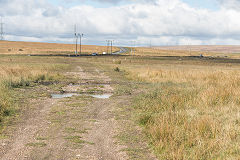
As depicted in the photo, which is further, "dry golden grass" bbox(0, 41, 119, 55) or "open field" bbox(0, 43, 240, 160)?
"dry golden grass" bbox(0, 41, 119, 55)

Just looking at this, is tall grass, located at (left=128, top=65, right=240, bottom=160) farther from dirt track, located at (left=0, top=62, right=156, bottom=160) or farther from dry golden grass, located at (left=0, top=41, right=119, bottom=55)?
dry golden grass, located at (left=0, top=41, right=119, bottom=55)

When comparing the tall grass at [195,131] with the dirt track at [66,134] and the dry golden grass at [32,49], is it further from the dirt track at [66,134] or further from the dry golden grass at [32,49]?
the dry golden grass at [32,49]

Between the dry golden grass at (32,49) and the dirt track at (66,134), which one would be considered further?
the dry golden grass at (32,49)

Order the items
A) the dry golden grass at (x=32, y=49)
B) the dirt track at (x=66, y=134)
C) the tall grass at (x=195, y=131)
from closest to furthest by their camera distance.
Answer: the tall grass at (x=195, y=131) < the dirt track at (x=66, y=134) < the dry golden grass at (x=32, y=49)

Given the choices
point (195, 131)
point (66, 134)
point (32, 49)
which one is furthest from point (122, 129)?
point (32, 49)

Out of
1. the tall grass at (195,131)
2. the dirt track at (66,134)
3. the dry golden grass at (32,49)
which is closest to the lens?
the tall grass at (195,131)

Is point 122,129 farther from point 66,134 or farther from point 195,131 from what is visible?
point 195,131

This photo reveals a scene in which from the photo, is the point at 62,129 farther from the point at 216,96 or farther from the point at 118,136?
the point at 216,96

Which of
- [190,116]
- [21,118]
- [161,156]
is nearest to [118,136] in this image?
[161,156]

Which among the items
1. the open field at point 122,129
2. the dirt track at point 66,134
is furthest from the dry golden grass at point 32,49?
the dirt track at point 66,134

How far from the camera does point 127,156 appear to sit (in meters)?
7.34

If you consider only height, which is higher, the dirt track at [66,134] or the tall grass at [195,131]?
the tall grass at [195,131]

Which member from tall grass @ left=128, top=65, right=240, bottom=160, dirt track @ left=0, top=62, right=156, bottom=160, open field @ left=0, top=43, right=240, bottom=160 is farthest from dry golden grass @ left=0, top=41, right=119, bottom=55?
tall grass @ left=128, top=65, right=240, bottom=160

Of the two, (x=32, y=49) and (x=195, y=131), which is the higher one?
(x=195, y=131)
